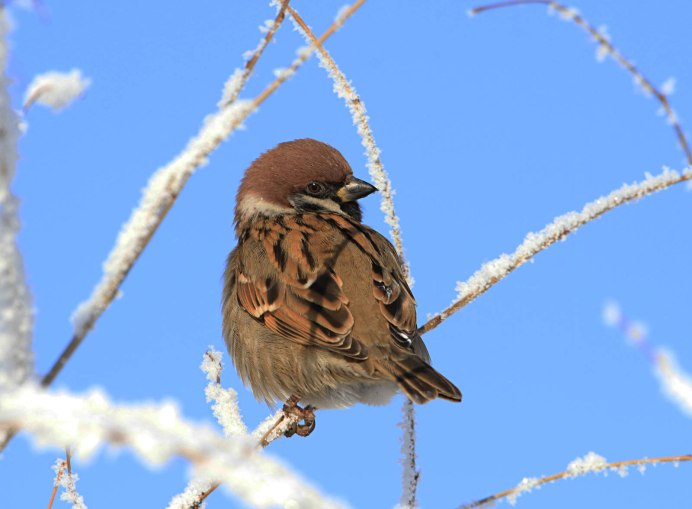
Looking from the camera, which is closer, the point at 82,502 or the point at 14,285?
the point at 14,285

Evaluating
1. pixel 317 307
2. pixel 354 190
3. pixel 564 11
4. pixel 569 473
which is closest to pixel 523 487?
pixel 569 473

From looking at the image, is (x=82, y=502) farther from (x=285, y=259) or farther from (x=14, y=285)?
(x=285, y=259)

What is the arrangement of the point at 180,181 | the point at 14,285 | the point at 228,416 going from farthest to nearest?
the point at 228,416 < the point at 180,181 < the point at 14,285

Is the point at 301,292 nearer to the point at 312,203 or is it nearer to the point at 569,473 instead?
the point at 312,203

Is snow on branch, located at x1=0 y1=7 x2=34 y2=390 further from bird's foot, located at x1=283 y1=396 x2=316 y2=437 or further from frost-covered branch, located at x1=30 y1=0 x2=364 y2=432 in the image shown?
bird's foot, located at x1=283 y1=396 x2=316 y2=437

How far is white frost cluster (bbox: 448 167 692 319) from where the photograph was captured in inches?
71.2

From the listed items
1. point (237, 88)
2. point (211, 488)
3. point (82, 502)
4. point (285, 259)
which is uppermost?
point (285, 259)

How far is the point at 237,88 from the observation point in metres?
1.19

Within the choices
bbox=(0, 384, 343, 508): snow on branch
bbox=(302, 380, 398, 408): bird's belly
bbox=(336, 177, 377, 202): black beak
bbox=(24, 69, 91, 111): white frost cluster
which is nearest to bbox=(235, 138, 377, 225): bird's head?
bbox=(336, 177, 377, 202): black beak

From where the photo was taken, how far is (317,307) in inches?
140

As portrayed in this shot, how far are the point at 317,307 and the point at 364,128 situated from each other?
140 cm

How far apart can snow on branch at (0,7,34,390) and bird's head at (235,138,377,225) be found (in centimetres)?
339

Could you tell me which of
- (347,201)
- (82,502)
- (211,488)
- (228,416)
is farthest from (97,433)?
(347,201)

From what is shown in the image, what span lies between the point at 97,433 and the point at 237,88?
0.66m
